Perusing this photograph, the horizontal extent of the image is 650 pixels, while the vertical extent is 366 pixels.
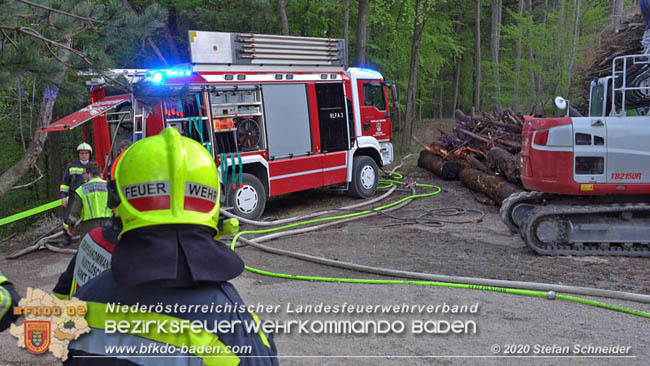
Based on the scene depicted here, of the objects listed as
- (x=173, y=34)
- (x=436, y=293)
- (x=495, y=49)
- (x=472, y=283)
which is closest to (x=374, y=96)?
(x=472, y=283)

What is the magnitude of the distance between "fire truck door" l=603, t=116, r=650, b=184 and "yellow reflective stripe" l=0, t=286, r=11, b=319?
8.02 m

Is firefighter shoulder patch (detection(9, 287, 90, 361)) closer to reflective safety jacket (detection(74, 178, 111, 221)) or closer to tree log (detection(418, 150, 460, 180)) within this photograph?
reflective safety jacket (detection(74, 178, 111, 221))

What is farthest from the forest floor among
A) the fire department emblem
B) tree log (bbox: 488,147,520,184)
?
the fire department emblem

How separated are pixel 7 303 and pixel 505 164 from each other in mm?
12501

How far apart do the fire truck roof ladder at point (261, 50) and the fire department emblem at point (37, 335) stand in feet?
30.8

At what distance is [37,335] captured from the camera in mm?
1819

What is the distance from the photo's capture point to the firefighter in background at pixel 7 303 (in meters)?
1.72

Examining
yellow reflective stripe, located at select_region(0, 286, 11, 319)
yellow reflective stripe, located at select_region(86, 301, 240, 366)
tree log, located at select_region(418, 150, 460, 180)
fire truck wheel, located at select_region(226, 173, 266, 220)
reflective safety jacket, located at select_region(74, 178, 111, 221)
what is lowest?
tree log, located at select_region(418, 150, 460, 180)

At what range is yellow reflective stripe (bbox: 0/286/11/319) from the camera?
5.62ft

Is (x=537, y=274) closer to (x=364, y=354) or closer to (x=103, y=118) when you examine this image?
(x=364, y=354)

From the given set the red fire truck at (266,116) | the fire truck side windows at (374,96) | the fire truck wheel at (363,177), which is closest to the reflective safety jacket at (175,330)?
the red fire truck at (266,116)

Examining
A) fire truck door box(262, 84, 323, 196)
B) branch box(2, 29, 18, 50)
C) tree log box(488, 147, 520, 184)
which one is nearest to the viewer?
branch box(2, 29, 18, 50)

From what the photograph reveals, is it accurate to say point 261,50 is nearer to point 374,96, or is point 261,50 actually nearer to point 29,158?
point 374,96

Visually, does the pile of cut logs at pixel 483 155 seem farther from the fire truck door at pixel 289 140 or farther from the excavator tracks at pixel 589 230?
the fire truck door at pixel 289 140
